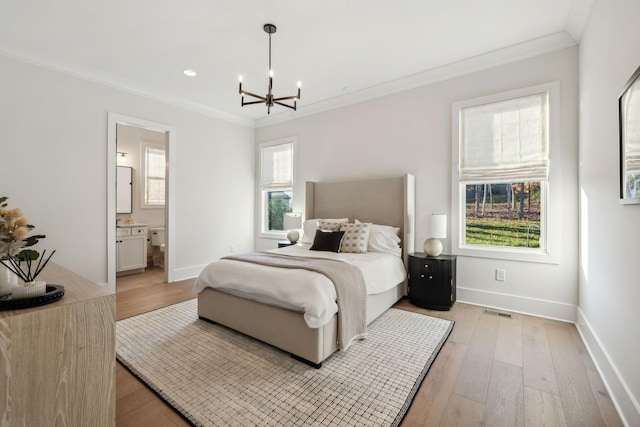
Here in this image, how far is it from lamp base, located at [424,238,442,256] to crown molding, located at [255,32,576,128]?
208 cm

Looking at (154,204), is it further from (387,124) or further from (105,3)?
(387,124)

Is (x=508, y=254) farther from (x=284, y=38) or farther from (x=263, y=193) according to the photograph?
(x=263, y=193)

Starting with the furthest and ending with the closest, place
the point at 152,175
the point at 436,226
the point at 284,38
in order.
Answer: the point at 152,175 < the point at 436,226 < the point at 284,38

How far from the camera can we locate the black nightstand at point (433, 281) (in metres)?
3.17

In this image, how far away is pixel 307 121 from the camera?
16.3ft

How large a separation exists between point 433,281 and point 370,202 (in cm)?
138

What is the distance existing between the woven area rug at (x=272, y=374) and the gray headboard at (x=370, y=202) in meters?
1.37

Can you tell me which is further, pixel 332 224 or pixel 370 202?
pixel 370 202

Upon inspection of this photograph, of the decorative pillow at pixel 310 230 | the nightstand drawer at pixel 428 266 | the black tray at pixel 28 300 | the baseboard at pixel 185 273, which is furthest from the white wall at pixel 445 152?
the black tray at pixel 28 300

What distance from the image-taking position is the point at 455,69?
3.47 metres

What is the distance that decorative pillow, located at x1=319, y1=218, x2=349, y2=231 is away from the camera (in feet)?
12.6

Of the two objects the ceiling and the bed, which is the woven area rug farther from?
the ceiling

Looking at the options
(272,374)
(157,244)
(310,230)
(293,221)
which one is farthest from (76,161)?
(272,374)

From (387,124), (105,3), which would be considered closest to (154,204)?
(105,3)
